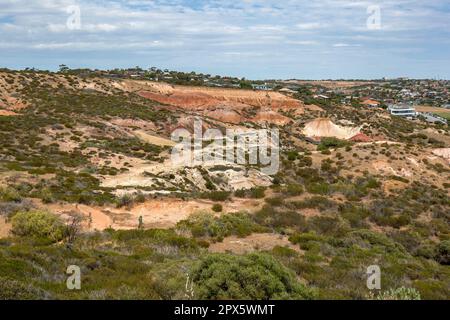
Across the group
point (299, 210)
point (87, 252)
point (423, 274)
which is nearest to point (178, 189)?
point (299, 210)

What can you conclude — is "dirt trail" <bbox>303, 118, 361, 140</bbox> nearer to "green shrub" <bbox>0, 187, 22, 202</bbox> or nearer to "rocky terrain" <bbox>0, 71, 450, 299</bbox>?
"rocky terrain" <bbox>0, 71, 450, 299</bbox>

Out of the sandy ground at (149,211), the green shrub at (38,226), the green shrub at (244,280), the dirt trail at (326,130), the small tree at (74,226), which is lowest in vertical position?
the dirt trail at (326,130)

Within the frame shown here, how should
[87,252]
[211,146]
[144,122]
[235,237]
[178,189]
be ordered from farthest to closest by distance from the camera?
1. [144,122]
2. [211,146]
3. [178,189]
4. [235,237]
5. [87,252]

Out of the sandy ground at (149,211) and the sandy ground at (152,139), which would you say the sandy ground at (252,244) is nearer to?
the sandy ground at (149,211)

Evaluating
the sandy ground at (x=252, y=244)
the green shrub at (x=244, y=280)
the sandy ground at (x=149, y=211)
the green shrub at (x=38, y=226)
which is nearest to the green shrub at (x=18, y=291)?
the green shrub at (x=244, y=280)

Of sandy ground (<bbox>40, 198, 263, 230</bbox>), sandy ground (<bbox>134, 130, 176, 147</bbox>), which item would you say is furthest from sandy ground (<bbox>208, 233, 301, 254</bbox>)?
sandy ground (<bbox>134, 130, 176, 147</bbox>)

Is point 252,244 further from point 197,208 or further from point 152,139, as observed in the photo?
point 152,139

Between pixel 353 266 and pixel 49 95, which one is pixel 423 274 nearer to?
pixel 353 266
